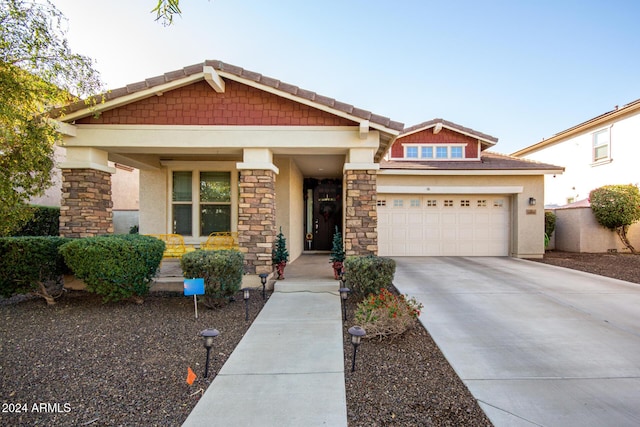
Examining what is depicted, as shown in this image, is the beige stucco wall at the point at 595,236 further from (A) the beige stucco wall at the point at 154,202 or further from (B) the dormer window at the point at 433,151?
(A) the beige stucco wall at the point at 154,202

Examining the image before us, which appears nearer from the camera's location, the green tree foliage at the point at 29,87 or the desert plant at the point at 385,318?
the green tree foliage at the point at 29,87

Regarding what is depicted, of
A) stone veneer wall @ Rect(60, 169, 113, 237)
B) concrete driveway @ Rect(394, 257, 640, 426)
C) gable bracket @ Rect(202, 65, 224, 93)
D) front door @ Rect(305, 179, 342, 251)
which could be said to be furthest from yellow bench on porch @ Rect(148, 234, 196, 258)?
concrete driveway @ Rect(394, 257, 640, 426)

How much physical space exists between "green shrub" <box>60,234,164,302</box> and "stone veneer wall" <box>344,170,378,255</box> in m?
3.74

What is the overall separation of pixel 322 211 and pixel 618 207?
1102cm

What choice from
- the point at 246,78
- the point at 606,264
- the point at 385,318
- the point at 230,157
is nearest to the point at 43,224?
the point at 230,157

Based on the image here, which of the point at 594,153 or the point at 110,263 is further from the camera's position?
the point at 594,153

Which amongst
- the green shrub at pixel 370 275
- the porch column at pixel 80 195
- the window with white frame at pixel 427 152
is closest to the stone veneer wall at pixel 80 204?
the porch column at pixel 80 195

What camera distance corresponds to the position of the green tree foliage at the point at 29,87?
12.0 feet

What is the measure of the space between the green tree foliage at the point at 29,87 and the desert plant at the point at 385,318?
4818 millimetres

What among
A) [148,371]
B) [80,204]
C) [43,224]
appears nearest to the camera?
[148,371]

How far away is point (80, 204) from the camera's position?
21.1 ft

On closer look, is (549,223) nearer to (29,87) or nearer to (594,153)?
(594,153)

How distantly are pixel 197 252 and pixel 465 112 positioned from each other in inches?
626

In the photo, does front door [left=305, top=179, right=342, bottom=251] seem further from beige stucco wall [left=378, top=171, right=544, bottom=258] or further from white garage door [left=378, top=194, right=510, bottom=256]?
beige stucco wall [left=378, top=171, right=544, bottom=258]
